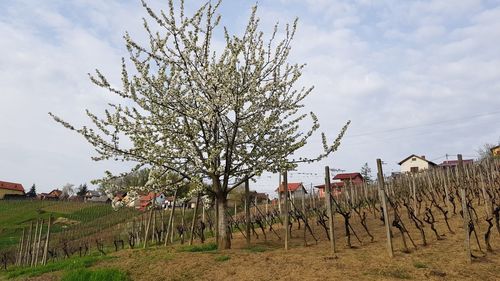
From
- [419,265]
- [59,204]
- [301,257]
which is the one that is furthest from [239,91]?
[59,204]

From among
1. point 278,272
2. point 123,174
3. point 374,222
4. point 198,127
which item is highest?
point 198,127

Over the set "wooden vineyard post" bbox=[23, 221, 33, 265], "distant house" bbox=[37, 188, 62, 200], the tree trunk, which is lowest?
"wooden vineyard post" bbox=[23, 221, 33, 265]

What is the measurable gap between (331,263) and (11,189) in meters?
112

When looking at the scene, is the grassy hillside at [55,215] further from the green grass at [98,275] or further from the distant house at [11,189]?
the green grass at [98,275]

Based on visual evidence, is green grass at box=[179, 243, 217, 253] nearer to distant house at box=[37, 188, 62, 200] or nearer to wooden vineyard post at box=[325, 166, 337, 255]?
wooden vineyard post at box=[325, 166, 337, 255]

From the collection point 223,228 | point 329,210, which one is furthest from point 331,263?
point 223,228

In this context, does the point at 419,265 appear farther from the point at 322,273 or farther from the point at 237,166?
the point at 237,166

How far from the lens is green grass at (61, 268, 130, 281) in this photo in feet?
32.6

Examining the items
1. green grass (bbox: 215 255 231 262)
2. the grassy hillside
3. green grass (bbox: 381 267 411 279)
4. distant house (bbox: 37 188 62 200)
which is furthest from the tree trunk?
distant house (bbox: 37 188 62 200)

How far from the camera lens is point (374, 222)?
16.8 meters

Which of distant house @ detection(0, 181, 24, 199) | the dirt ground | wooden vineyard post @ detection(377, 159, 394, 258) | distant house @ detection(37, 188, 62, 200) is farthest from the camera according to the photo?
distant house @ detection(0, 181, 24, 199)

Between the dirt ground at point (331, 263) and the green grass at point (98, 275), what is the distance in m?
0.34

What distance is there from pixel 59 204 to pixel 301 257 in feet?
219

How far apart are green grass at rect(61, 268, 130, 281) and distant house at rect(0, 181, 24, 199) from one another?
103 m
